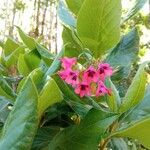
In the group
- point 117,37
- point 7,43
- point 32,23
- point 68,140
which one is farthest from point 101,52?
point 32,23

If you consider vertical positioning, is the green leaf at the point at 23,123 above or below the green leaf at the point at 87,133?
above

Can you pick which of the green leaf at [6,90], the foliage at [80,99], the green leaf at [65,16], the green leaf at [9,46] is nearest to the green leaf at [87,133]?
the foliage at [80,99]

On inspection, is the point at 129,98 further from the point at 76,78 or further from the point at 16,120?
the point at 16,120

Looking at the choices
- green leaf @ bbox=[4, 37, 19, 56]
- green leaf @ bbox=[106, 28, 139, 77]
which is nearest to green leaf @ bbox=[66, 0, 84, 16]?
green leaf @ bbox=[106, 28, 139, 77]

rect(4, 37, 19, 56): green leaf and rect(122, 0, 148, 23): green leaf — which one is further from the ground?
rect(122, 0, 148, 23): green leaf

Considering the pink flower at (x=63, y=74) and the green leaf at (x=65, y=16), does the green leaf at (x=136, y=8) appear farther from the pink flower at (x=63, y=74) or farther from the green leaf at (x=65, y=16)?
the pink flower at (x=63, y=74)

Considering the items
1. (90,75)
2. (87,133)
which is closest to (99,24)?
(90,75)

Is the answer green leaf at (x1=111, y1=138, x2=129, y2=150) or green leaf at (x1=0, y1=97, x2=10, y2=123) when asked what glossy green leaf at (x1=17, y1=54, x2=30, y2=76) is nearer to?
green leaf at (x1=0, y1=97, x2=10, y2=123)
